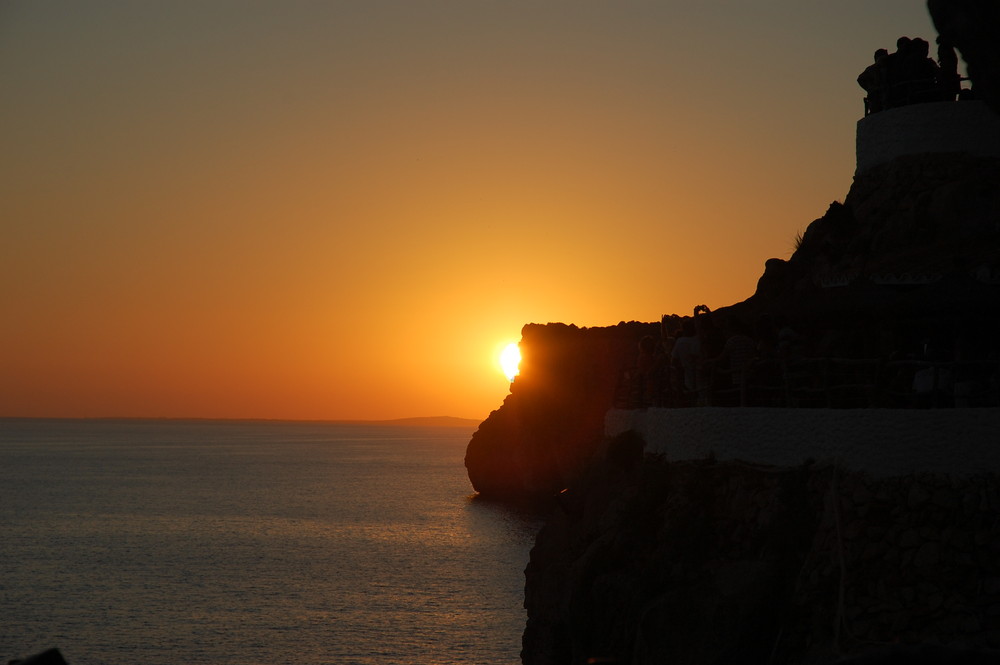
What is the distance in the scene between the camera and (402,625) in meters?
42.2

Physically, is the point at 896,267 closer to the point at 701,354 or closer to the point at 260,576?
the point at 701,354

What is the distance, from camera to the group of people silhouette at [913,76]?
33.3 metres

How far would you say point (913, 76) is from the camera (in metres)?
33.8

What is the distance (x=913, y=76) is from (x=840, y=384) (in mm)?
20802

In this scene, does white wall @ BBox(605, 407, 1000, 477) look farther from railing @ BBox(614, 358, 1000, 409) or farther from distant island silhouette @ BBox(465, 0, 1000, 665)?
railing @ BBox(614, 358, 1000, 409)

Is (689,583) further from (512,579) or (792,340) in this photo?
(512,579)

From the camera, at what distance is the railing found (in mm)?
16172

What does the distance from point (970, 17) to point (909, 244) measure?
72.2ft

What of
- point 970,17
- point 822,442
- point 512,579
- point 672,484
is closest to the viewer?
point 970,17

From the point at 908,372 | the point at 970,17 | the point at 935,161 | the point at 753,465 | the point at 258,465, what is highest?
the point at 935,161

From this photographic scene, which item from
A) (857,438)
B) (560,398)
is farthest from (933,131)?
(560,398)

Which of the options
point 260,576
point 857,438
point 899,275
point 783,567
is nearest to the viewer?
point 857,438

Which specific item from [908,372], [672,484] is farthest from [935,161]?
[672,484]

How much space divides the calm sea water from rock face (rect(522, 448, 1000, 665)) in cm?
1853
